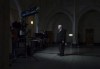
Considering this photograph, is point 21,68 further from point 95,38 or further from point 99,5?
point 95,38

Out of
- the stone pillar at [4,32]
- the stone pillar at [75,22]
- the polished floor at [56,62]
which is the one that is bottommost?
the polished floor at [56,62]

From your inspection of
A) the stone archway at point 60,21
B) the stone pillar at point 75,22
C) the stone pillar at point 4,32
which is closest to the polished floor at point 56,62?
the stone pillar at point 4,32

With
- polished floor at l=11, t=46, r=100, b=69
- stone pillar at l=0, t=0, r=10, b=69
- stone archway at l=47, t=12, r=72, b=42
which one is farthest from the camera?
stone archway at l=47, t=12, r=72, b=42

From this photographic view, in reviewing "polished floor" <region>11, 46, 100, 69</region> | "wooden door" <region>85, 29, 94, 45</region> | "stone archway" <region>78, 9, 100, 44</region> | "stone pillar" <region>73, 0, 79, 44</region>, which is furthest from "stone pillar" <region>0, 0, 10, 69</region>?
"wooden door" <region>85, 29, 94, 45</region>

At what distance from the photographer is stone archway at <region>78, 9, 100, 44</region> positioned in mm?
31609

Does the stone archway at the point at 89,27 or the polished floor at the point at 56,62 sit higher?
the stone archway at the point at 89,27

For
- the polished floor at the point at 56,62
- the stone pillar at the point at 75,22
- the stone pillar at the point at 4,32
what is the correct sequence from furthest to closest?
the stone pillar at the point at 75,22 → the polished floor at the point at 56,62 → the stone pillar at the point at 4,32

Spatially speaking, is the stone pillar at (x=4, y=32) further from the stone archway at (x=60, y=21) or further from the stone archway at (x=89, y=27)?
the stone archway at (x=60, y=21)

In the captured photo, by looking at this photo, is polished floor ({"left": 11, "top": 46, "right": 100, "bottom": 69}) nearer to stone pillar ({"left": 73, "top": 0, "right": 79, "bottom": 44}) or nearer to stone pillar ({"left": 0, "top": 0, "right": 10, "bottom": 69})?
stone pillar ({"left": 0, "top": 0, "right": 10, "bottom": 69})

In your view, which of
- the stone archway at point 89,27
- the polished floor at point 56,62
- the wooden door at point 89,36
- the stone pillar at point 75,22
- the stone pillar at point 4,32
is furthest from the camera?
the wooden door at point 89,36

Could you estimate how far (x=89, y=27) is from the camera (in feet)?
106

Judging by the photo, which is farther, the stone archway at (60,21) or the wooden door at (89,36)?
the stone archway at (60,21)

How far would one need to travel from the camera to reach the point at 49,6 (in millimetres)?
30344

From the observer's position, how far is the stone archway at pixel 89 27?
3161 centimetres
